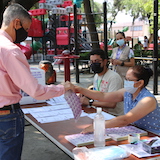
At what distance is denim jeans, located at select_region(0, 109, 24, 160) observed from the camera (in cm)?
198

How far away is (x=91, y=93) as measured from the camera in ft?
10.2

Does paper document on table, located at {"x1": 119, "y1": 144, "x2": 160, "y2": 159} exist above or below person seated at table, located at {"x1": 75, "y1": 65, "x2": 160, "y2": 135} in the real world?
below

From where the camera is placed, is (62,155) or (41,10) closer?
(62,155)

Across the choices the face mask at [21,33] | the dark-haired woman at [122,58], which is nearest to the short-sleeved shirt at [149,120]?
the face mask at [21,33]

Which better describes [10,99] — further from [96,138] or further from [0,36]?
[96,138]

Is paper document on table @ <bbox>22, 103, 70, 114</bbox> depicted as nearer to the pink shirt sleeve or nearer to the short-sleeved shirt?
the short-sleeved shirt

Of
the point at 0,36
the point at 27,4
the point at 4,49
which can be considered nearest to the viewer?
the point at 4,49

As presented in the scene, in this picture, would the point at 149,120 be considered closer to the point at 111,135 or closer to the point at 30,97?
the point at 111,135

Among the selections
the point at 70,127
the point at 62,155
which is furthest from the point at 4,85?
the point at 62,155

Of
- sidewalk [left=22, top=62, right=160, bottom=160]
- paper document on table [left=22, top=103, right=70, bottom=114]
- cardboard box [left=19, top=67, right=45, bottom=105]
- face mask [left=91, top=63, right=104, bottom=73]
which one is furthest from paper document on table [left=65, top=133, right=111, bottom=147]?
sidewalk [left=22, top=62, right=160, bottom=160]

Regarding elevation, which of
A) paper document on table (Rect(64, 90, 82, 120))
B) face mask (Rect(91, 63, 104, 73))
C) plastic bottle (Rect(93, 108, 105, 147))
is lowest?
plastic bottle (Rect(93, 108, 105, 147))

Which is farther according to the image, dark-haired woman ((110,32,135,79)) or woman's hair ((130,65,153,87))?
dark-haired woman ((110,32,135,79))

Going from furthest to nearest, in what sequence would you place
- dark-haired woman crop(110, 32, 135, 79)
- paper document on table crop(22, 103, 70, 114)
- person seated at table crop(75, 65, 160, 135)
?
dark-haired woman crop(110, 32, 135, 79) < paper document on table crop(22, 103, 70, 114) < person seated at table crop(75, 65, 160, 135)

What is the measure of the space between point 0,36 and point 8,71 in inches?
11.0
